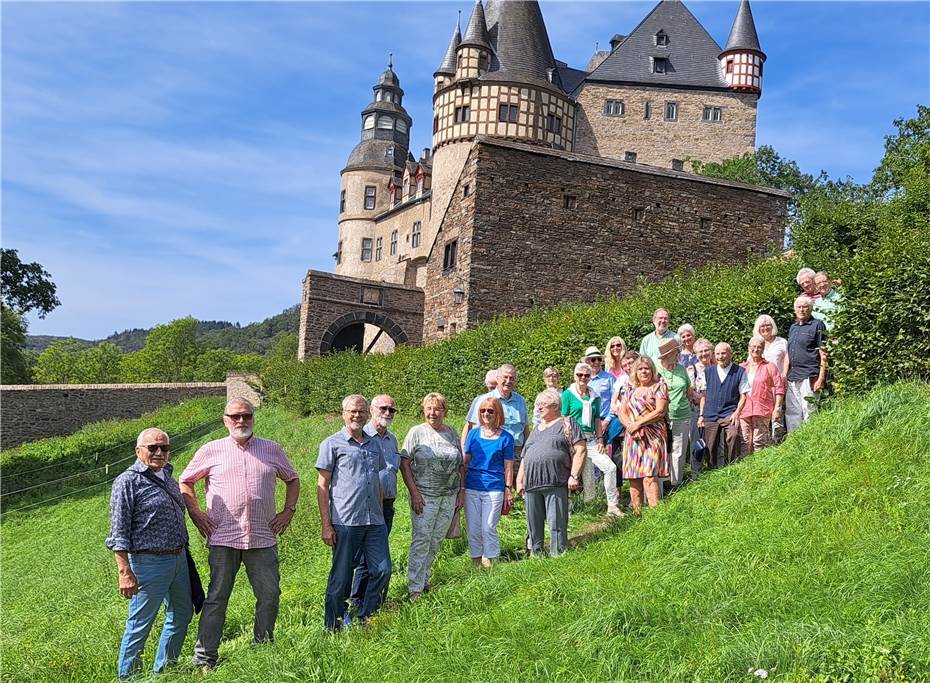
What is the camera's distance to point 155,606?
6934 millimetres

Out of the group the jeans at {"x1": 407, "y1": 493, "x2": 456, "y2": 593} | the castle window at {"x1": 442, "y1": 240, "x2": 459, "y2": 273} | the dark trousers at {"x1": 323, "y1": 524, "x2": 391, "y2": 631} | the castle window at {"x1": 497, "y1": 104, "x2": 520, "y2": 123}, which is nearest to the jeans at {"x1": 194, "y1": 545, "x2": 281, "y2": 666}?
the dark trousers at {"x1": 323, "y1": 524, "x2": 391, "y2": 631}

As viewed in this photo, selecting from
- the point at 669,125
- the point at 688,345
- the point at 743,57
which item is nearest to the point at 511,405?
the point at 688,345

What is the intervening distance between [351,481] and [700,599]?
266cm

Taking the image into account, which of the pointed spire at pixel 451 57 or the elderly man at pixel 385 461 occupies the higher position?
the pointed spire at pixel 451 57

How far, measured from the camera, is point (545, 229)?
2547cm

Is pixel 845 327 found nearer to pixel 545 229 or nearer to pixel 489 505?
pixel 489 505

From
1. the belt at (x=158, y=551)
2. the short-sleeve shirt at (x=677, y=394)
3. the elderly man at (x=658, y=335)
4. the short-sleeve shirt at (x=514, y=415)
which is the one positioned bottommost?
the belt at (x=158, y=551)

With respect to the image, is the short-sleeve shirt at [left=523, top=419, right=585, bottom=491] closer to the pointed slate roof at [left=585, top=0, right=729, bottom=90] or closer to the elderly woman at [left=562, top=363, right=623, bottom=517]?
the elderly woman at [left=562, top=363, right=623, bottom=517]

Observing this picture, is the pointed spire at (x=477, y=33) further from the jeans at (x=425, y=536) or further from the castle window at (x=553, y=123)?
the jeans at (x=425, y=536)

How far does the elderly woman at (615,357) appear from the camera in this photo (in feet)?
35.4

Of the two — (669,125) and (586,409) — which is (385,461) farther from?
(669,125)

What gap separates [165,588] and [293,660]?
3.41 feet

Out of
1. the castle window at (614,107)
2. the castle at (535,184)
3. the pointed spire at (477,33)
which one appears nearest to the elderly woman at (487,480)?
the castle at (535,184)

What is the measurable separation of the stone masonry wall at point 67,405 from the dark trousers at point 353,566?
3114cm
